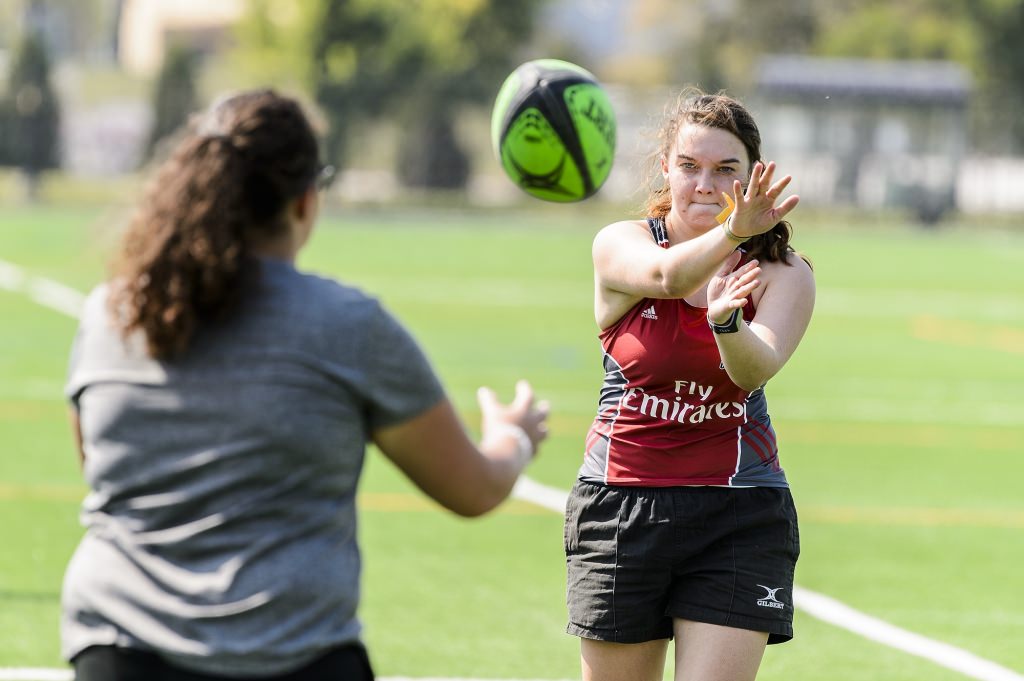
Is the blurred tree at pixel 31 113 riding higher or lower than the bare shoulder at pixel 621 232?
lower

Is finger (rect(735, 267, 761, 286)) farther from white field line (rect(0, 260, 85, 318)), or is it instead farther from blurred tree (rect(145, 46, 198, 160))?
blurred tree (rect(145, 46, 198, 160))

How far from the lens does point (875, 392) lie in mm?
17031

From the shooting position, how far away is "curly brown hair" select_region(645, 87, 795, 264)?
15.6ft

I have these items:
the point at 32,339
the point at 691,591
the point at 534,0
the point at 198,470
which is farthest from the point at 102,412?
the point at 534,0

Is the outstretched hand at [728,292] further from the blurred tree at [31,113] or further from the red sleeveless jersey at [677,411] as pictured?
the blurred tree at [31,113]

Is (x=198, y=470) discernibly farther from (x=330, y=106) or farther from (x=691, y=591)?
(x=330, y=106)

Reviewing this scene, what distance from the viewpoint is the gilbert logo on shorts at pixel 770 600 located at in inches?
184

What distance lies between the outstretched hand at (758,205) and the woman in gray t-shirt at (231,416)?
122cm

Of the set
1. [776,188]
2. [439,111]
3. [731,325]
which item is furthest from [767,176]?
[439,111]

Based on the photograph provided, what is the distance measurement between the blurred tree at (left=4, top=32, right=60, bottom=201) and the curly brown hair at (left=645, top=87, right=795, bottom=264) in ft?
172

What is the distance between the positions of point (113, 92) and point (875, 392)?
5679 cm

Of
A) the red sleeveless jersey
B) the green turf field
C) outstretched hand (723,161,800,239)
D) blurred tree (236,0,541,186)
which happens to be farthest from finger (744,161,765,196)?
blurred tree (236,0,541,186)

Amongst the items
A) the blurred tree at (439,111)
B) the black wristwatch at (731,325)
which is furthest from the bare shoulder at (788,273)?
the blurred tree at (439,111)

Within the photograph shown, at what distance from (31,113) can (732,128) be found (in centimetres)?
5363
